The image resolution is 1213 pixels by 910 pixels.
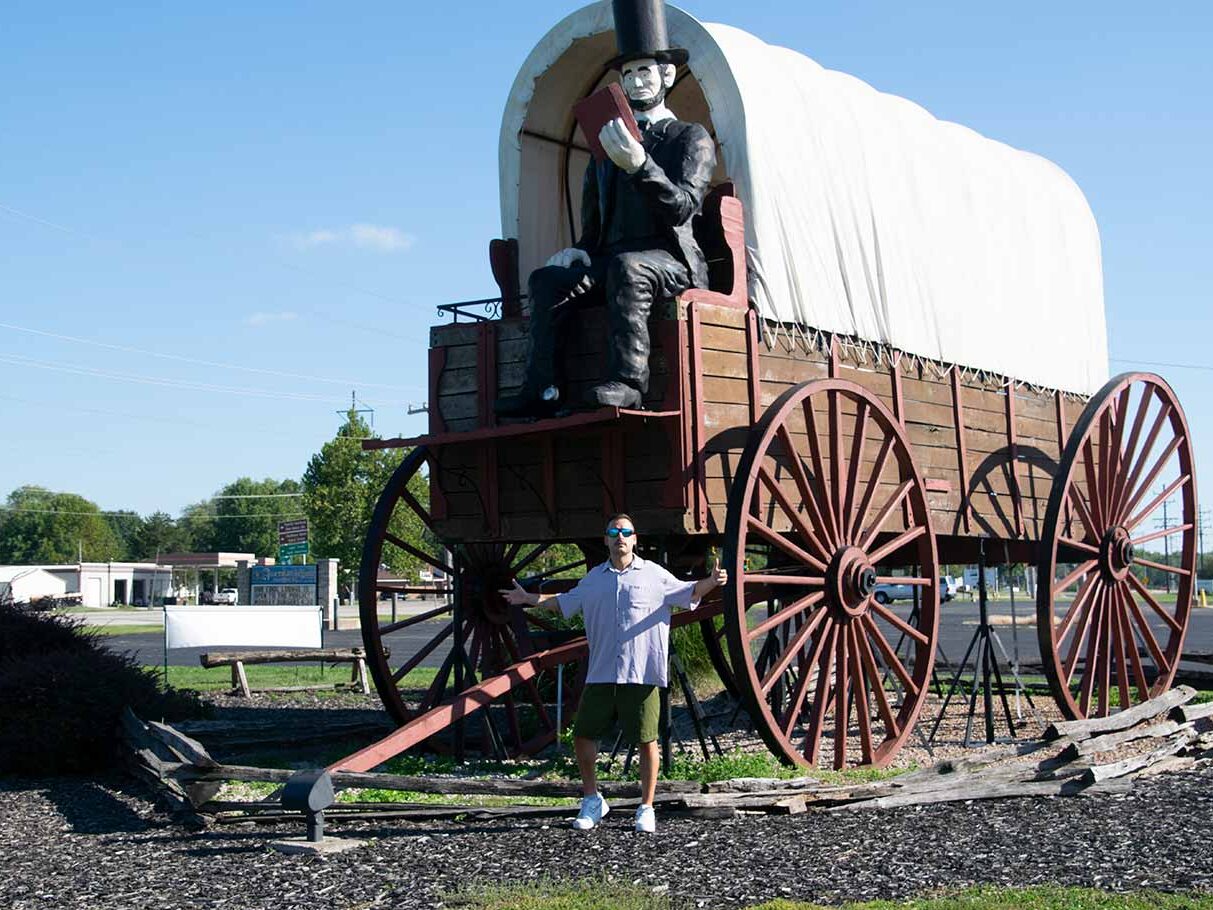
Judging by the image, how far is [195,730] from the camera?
9.97 m

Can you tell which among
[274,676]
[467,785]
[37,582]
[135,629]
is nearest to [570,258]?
[467,785]

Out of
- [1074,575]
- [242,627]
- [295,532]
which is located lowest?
[242,627]

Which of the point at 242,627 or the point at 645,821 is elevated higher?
the point at 242,627

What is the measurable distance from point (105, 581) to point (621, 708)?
80.1m

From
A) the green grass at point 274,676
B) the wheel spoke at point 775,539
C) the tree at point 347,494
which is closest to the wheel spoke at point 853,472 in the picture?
the wheel spoke at point 775,539

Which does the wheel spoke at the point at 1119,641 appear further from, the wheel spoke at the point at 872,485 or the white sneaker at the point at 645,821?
the white sneaker at the point at 645,821

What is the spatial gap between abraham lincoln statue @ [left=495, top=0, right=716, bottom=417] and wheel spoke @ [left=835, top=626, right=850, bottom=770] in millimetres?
1884

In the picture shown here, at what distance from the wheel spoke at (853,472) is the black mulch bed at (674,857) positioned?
79.9 inches

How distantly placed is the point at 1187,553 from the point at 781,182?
5.26 metres

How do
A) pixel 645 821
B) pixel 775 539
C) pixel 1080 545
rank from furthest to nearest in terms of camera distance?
1. pixel 1080 545
2. pixel 775 539
3. pixel 645 821

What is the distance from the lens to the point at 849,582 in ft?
25.9

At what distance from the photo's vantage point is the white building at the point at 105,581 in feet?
252

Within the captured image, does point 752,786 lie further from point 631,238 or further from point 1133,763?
point 631,238

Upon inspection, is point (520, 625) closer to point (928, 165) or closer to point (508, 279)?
point (508, 279)
